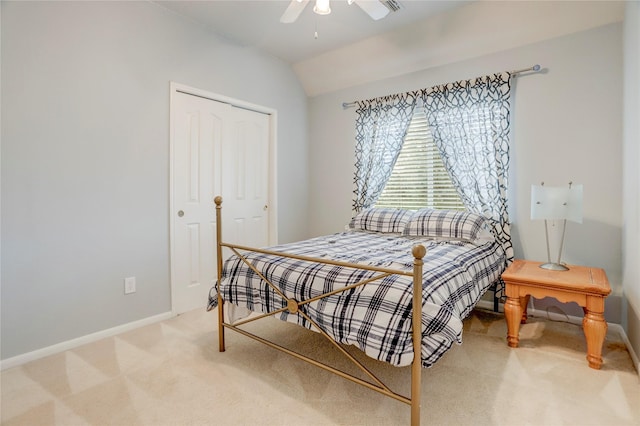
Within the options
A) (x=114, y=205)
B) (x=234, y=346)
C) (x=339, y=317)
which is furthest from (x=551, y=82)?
(x=114, y=205)

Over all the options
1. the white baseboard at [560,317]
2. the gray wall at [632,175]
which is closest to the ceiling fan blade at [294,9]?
the gray wall at [632,175]

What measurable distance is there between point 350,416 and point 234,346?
3.39ft

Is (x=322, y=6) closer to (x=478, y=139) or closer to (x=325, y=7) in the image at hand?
(x=325, y=7)

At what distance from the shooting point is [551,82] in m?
2.74

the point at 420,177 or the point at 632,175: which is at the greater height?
the point at 420,177

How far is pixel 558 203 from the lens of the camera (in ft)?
7.50

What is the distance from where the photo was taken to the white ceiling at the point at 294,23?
9.10ft

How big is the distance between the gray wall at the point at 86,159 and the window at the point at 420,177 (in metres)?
2.12

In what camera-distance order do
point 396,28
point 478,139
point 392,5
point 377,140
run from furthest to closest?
point 377,140 → point 396,28 → point 478,139 → point 392,5

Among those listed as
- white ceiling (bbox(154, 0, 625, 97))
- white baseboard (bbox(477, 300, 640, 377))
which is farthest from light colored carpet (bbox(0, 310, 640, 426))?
white ceiling (bbox(154, 0, 625, 97))

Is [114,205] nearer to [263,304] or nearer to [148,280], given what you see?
[148,280]

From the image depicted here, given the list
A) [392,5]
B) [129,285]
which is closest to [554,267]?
[392,5]

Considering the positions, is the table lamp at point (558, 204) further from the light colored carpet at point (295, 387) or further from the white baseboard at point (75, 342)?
the white baseboard at point (75, 342)

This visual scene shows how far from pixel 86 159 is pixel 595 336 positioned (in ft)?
11.5
